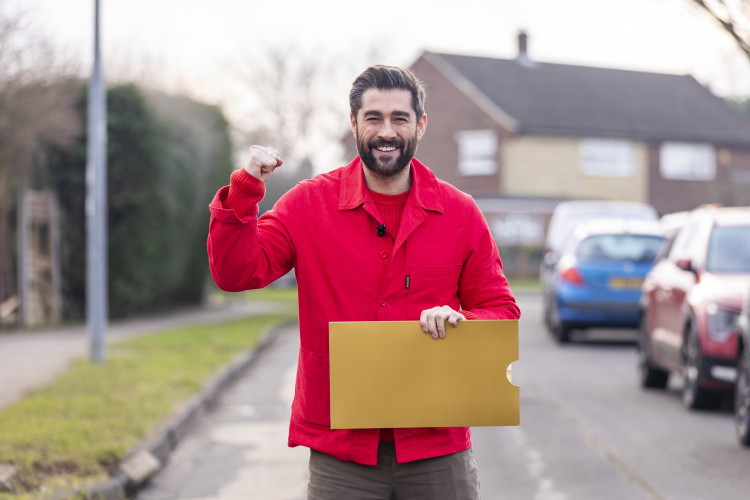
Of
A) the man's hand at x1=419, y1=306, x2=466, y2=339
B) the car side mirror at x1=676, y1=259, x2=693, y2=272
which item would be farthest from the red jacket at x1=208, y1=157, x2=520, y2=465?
the car side mirror at x1=676, y1=259, x2=693, y2=272

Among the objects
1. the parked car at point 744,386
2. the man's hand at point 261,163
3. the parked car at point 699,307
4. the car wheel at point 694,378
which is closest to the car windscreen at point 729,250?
the parked car at point 699,307

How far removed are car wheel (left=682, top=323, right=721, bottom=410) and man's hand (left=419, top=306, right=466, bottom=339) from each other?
22.2 ft

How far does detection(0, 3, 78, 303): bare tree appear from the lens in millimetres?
14023

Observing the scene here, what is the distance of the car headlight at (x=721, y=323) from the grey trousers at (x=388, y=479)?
21.2 feet

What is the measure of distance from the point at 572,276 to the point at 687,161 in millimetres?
35031

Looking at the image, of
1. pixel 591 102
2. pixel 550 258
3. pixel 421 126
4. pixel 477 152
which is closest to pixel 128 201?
pixel 550 258

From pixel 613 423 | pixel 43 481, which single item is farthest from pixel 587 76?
pixel 43 481

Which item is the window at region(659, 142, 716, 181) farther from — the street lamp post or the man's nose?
the man's nose

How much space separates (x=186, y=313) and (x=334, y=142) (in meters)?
28.3

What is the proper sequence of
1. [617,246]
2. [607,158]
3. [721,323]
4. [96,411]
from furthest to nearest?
[607,158], [617,246], [721,323], [96,411]

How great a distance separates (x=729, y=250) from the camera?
10.3m

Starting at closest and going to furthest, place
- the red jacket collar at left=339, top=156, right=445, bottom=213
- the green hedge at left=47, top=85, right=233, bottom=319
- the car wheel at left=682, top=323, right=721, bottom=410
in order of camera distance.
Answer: the red jacket collar at left=339, top=156, right=445, bottom=213
the car wheel at left=682, top=323, right=721, bottom=410
the green hedge at left=47, top=85, right=233, bottom=319

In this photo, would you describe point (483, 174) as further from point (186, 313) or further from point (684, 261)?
point (684, 261)

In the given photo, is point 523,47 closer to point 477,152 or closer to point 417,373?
point 477,152
